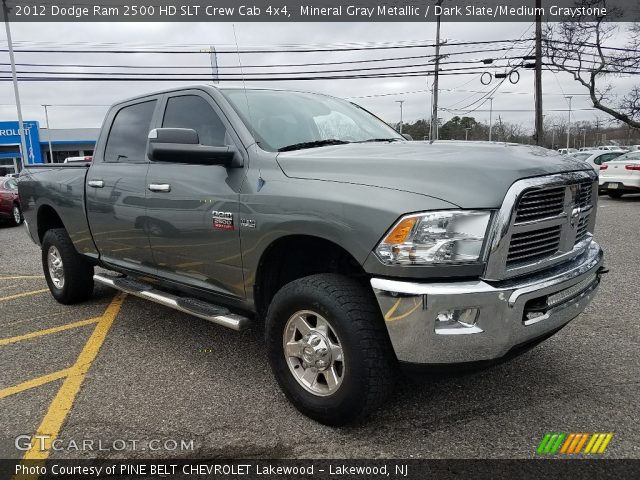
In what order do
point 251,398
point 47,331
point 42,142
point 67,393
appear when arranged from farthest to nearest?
point 42,142
point 47,331
point 67,393
point 251,398

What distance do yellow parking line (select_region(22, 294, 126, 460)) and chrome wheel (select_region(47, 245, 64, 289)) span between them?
0.89 m

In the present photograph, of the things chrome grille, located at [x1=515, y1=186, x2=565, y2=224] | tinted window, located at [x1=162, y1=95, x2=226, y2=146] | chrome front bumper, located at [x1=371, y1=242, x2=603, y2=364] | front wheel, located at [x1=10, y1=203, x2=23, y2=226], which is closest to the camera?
chrome front bumper, located at [x1=371, y1=242, x2=603, y2=364]

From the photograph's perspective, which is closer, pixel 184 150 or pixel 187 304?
pixel 184 150

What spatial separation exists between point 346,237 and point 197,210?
1.27 m

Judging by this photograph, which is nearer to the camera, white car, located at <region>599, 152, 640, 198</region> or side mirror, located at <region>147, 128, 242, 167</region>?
side mirror, located at <region>147, 128, 242, 167</region>

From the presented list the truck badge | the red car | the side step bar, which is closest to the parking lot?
the side step bar

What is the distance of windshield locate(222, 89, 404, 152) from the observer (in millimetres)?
3393

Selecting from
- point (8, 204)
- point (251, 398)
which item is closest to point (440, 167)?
point (251, 398)

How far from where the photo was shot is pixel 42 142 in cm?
5453

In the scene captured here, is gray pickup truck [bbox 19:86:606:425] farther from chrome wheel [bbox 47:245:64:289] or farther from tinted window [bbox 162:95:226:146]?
chrome wheel [bbox 47:245:64:289]

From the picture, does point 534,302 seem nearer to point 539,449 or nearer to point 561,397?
point 539,449

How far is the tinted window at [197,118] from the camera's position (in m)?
3.56

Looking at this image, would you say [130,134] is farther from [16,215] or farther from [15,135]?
[15,135]

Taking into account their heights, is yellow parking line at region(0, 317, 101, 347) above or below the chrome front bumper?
below
